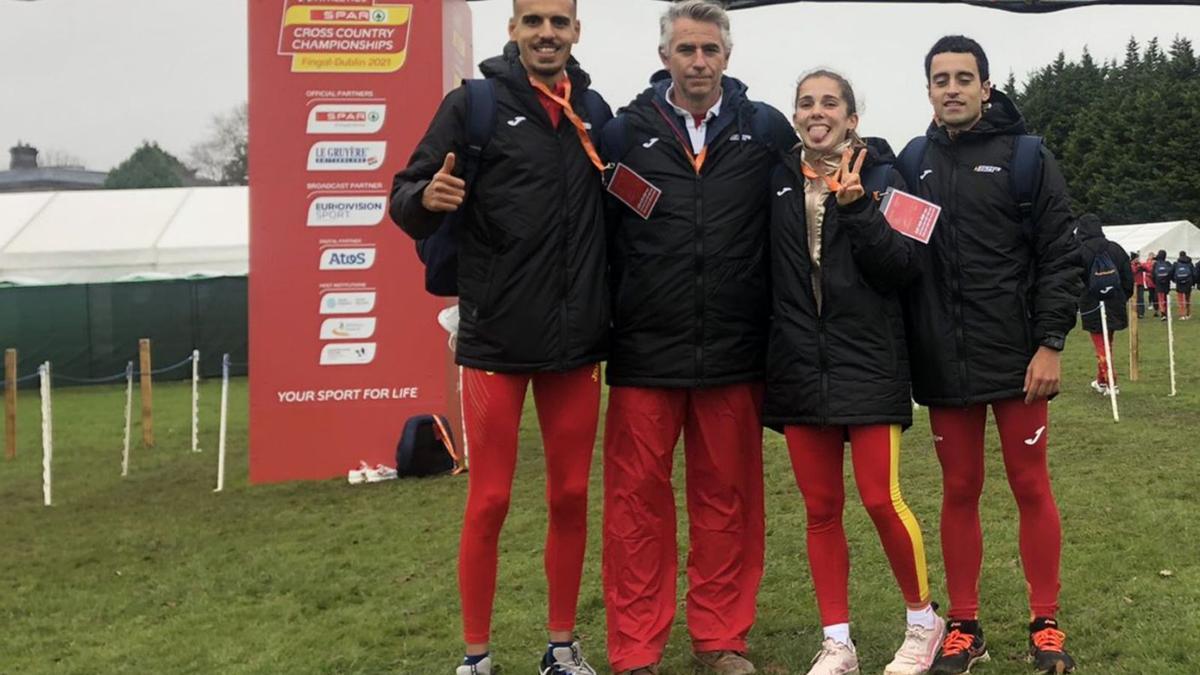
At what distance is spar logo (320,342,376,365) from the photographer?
8586mm

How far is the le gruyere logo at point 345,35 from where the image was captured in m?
8.38

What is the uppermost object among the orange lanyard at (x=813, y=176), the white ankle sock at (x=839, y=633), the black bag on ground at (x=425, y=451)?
the orange lanyard at (x=813, y=176)

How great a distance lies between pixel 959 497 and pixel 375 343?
6.09m

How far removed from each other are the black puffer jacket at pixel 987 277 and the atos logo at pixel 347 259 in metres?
6.06

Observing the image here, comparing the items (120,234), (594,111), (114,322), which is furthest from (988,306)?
(120,234)

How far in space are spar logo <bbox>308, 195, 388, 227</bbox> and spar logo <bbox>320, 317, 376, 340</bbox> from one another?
0.76m

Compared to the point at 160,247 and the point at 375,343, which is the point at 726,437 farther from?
the point at 160,247

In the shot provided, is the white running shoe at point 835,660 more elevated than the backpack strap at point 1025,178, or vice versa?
the backpack strap at point 1025,178

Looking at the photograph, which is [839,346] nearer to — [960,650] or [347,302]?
[960,650]

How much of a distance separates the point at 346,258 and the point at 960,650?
6313 mm

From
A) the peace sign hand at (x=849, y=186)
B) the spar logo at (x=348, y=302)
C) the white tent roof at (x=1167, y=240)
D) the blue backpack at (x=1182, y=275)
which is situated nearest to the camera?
the peace sign hand at (x=849, y=186)

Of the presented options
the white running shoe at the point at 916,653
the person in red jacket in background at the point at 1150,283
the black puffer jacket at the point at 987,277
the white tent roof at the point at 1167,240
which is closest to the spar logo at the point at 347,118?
the black puffer jacket at the point at 987,277

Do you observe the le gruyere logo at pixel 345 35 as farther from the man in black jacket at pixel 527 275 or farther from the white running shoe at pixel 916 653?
the white running shoe at pixel 916 653

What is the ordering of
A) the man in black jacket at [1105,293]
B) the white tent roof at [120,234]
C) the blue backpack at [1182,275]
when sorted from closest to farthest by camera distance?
the man in black jacket at [1105,293] < the white tent roof at [120,234] < the blue backpack at [1182,275]
